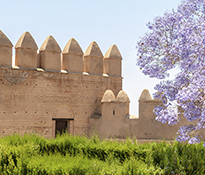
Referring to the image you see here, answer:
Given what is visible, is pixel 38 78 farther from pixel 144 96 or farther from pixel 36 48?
pixel 144 96

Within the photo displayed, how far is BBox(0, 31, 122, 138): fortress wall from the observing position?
17797 mm

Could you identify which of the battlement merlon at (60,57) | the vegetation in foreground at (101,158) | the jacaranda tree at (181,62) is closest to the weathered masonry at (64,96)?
the battlement merlon at (60,57)

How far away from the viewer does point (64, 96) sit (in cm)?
1956

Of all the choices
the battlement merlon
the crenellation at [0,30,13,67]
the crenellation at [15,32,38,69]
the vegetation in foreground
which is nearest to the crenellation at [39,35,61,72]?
the battlement merlon

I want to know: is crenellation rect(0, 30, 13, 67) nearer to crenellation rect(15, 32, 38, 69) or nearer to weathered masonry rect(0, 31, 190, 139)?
weathered masonry rect(0, 31, 190, 139)

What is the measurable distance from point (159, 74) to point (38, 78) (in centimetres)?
1051

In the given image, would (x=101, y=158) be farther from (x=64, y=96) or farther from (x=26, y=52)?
(x=26, y=52)

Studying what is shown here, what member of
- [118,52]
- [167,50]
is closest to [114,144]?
[167,50]

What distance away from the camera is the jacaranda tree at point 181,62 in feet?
25.5

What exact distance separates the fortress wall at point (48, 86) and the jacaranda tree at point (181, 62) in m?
9.18

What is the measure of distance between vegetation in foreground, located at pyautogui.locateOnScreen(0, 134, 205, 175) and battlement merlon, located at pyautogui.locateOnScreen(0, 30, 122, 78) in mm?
8665

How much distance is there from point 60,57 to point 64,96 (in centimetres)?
224

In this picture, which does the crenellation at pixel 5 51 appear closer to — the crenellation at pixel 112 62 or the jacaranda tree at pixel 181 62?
the crenellation at pixel 112 62

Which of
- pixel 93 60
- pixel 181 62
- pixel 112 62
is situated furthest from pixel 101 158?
pixel 112 62
